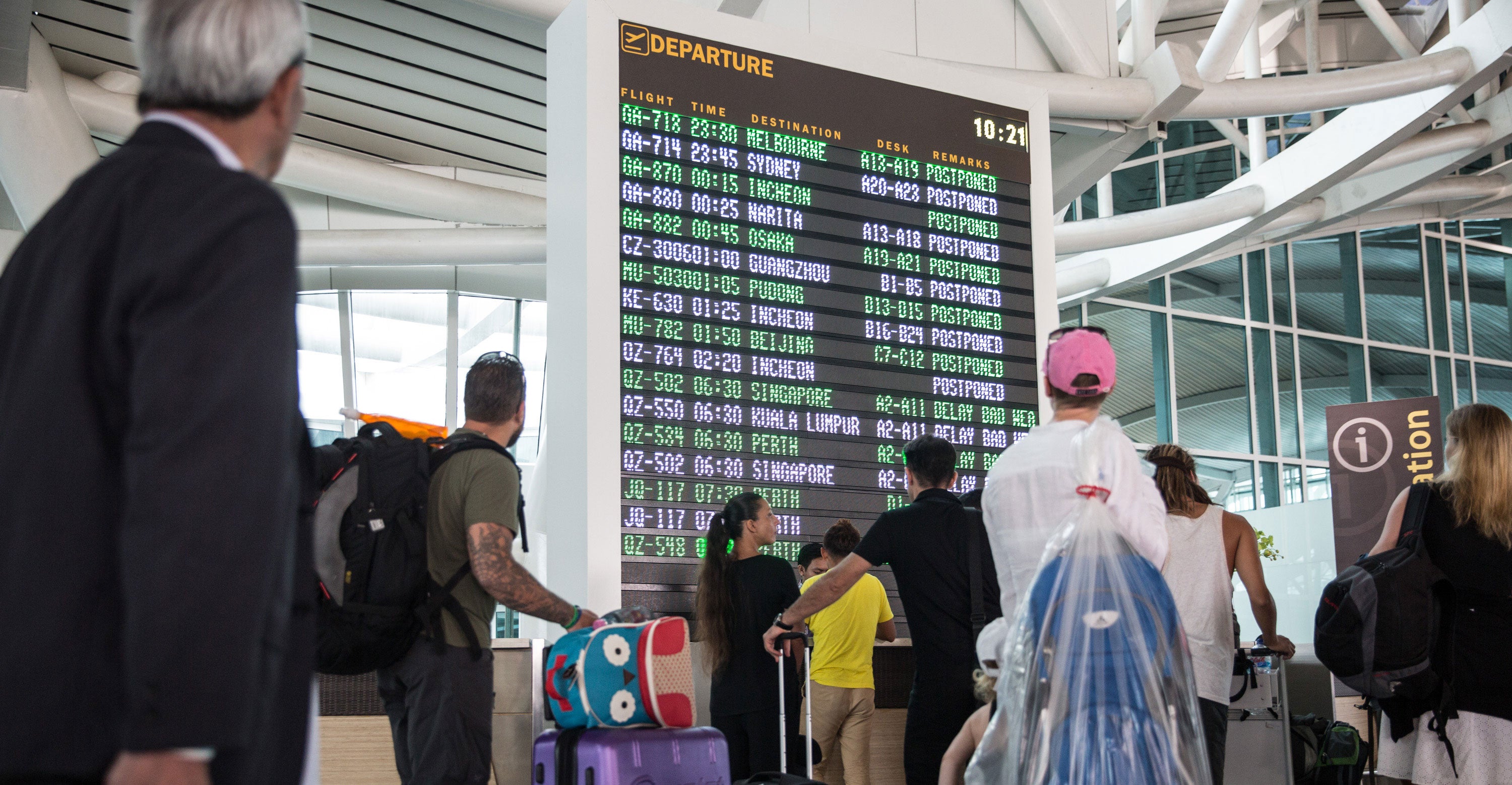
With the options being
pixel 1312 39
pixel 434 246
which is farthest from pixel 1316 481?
pixel 434 246

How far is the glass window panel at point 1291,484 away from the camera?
21.1 metres

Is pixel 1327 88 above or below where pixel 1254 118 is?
below

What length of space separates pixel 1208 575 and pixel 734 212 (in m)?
3.20

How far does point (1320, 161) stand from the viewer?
13.9m

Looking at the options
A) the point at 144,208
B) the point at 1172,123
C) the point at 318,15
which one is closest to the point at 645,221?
the point at 318,15

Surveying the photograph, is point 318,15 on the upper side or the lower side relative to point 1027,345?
upper

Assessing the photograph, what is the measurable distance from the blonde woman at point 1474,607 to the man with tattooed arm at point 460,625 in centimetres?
300

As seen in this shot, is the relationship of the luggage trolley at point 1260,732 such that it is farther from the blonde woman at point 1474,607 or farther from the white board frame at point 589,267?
the white board frame at point 589,267

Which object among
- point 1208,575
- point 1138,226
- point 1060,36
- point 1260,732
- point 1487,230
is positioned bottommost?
point 1260,732

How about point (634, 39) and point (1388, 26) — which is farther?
point (1388, 26)

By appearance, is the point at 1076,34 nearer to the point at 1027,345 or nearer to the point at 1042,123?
the point at 1042,123

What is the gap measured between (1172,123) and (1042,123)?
48.1ft

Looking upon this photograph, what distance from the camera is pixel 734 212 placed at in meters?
6.95

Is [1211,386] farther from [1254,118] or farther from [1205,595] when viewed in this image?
[1205,595]
